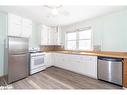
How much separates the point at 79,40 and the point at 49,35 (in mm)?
1594

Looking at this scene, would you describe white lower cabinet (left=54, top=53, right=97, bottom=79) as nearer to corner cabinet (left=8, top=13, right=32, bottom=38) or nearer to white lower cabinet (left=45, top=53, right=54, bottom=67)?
white lower cabinet (left=45, top=53, right=54, bottom=67)

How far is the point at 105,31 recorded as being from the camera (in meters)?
3.96

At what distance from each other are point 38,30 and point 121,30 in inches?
140

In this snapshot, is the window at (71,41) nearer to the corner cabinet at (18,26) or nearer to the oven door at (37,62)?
the oven door at (37,62)

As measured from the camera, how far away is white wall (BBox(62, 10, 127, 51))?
11.2 feet

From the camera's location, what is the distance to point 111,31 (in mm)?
3746

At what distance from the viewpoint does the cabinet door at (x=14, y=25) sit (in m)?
3.48

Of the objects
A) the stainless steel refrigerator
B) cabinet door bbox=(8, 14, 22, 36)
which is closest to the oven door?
the stainless steel refrigerator

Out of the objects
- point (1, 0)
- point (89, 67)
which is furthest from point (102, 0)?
point (89, 67)

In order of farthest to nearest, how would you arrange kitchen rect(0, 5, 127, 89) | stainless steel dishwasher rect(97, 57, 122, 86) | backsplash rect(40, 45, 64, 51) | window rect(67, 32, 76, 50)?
backsplash rect(40, 45, 64, 51) < window rect(67, 32, 76, 50) < kitchen rect(0, 5, 127, 89) < stainless steel dishwasher rect(97, 57, 122, 86)

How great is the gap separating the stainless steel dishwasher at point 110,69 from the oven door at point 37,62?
233 cm

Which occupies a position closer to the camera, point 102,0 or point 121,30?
point 102,0

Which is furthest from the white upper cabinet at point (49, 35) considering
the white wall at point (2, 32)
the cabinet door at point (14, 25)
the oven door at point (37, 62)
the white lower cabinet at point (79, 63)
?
the white wall at point (2, 32)

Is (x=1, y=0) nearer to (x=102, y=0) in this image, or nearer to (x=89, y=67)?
(x=102, y=0)
